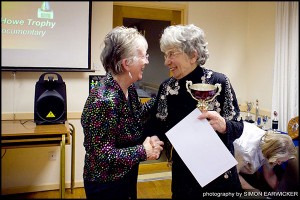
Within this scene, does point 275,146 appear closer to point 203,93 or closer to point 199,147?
point 203,93

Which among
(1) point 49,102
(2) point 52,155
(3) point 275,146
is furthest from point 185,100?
(2) point 52,155

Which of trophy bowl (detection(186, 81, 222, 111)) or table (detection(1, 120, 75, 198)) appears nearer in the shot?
trophy bowl (detection(186, 81, 222, 111))

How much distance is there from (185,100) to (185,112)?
0.04 meters

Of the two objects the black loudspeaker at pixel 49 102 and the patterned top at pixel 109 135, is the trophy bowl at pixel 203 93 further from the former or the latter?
the black loudspeaker at pixel 49 102

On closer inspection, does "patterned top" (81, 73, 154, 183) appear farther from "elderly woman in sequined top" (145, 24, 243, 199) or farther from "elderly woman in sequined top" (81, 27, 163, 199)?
"elderly woman in sequined top" (145, 24, 243, 199)

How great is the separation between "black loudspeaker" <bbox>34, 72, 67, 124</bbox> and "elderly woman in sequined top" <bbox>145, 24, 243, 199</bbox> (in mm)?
1366

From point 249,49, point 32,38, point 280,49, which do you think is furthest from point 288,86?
point 32,38

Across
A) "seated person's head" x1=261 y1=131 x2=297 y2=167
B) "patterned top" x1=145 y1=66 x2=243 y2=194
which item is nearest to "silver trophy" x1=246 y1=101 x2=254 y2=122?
"seated person's head" x1=261 y1=131 x2=297 y2=167

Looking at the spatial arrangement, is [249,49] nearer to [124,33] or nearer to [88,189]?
[124,33]

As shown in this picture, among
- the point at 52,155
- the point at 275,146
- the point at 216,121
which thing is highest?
the point at 216,121

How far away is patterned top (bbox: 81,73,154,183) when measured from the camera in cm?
82

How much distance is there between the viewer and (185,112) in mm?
1001

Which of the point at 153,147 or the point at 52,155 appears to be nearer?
the point at 153,147

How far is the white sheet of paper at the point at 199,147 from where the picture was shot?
752 mm
